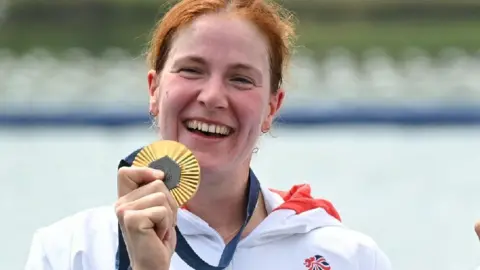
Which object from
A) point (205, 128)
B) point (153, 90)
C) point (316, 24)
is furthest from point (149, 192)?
point (316, 24)

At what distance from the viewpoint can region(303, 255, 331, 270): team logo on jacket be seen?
Answer: 5.46 ft

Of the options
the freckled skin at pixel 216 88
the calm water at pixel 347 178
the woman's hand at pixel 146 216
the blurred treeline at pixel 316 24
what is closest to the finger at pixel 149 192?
the woman's hand at pixel 146 216

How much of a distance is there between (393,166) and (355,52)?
465cm

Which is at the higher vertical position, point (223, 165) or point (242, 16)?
point (242, 16)

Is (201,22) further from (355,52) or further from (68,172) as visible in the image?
(355,52)

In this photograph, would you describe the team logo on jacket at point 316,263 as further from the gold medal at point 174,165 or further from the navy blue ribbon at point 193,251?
the gold medal at point 174,165

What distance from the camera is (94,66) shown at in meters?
6.45

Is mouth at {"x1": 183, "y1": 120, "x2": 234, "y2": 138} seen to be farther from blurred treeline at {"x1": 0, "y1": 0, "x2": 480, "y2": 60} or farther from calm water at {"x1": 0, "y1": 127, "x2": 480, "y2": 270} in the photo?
blurred treeline at {"x1": 0, "y1": 0, "x2": 480, "y2": 60}

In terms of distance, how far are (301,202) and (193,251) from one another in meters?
0.27

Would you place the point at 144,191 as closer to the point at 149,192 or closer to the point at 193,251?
the point at 149,192

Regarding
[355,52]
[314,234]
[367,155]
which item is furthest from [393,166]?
[355,52]

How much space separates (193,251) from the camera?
1.58m

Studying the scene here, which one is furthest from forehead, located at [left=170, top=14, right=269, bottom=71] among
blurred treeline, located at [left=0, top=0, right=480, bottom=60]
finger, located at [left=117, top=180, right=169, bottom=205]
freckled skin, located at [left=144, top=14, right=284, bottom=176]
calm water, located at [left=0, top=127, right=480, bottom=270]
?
blurred treeline, located at [left=0, top=0, right=480, bottom=60]

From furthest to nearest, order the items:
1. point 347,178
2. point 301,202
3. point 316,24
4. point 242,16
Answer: point 316,24, point 347,178, point 301,202, point 242,16
